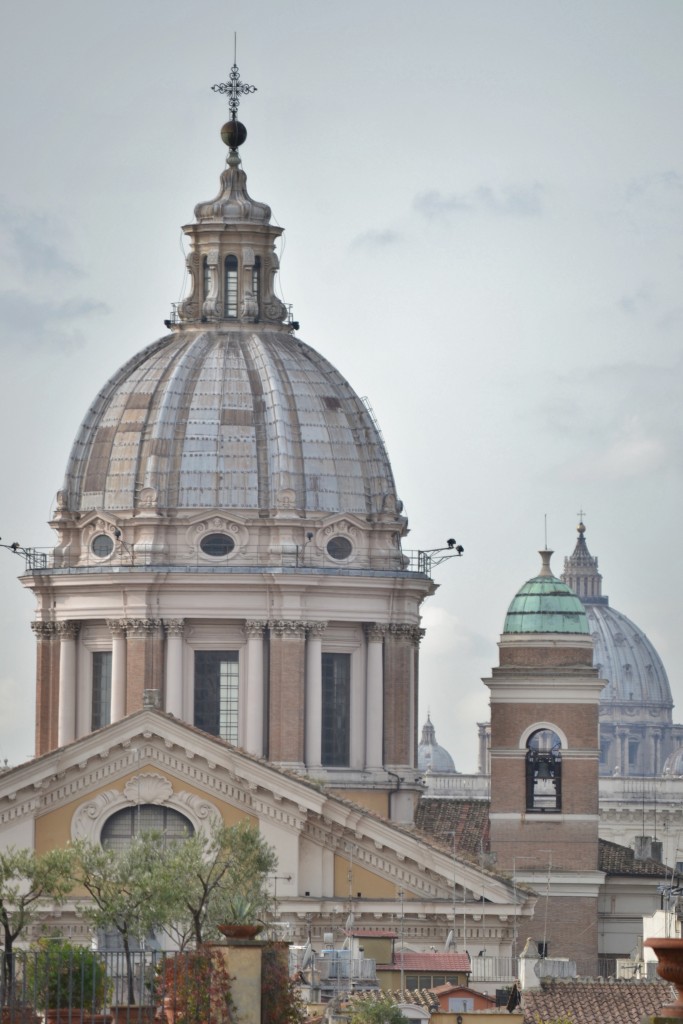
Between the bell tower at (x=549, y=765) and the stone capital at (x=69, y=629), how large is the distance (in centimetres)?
1318

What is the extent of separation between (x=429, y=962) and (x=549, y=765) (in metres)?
23.8

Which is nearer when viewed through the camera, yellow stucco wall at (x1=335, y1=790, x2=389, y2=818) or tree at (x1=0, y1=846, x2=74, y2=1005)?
tree at (x1=0, y1=846, x2=74, y2=1005)

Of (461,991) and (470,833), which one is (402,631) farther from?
(461,991)

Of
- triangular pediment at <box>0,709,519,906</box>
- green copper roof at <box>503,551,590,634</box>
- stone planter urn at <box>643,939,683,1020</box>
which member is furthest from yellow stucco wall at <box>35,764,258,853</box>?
stone planter urn at <box>643,939,683,1020</box>

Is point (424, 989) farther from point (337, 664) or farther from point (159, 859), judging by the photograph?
point (337, 664)

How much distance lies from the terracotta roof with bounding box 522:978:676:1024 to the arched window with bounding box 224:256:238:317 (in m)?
44.0

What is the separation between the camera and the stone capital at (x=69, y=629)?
120625 millimetres

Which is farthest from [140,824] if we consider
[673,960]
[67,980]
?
[673,960]

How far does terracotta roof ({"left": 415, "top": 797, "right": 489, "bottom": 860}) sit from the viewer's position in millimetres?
116312

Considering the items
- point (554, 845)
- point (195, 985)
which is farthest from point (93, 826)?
point (195, 985)

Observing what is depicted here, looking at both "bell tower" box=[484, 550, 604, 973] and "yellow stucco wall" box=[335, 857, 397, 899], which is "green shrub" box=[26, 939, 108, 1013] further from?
"bell tower" box=[484, 550, 604, 973]

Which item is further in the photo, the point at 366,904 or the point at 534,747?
the point at 534,747

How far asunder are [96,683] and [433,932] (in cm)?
2224

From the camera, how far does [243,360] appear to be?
12231cm
